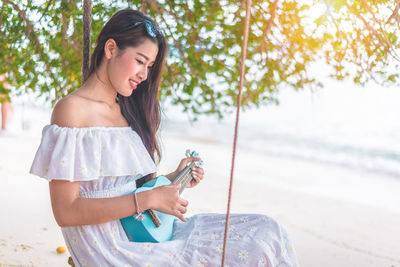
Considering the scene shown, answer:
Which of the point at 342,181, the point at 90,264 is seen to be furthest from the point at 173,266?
the point at 342,181

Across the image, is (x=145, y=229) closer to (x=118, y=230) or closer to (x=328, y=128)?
(x=118, y=230)

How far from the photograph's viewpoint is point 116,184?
171 centimetres

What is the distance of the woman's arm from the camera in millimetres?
1495

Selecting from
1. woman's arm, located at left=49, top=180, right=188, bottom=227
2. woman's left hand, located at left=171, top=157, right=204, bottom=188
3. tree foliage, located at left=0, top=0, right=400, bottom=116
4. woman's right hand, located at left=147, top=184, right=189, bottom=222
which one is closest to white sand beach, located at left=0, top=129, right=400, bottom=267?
tree foliage, located at left=0, top=0, right=400, bottom=116

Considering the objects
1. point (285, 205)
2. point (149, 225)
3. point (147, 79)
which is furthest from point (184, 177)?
point (285, 205)

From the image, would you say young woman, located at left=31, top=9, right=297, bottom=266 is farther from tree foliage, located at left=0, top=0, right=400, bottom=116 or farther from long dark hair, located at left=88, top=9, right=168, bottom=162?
tree foliage, located at left=0, top=0, right=400, bottom=116

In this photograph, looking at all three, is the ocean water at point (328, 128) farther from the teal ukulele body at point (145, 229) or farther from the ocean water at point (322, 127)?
the teal ukulele body at point (145, 229)

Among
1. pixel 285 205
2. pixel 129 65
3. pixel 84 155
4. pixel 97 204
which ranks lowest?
pixel 285 205

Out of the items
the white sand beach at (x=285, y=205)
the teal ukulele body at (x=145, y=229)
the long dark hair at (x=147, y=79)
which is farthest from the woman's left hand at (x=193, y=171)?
the white sand beach at (x=285, y=205)

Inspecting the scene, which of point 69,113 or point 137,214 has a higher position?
point 69,113

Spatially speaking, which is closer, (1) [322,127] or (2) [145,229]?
(2) [145,229]

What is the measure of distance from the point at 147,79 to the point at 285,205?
510 cm

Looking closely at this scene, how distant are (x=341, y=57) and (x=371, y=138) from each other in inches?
584

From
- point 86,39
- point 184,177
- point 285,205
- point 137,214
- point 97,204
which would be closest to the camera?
point 97,204
